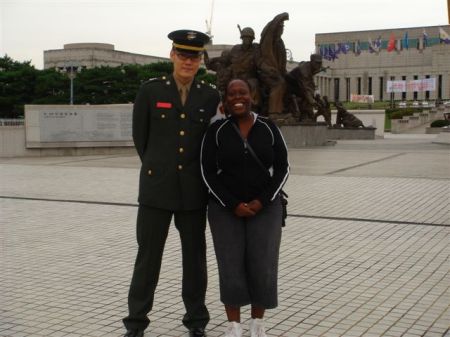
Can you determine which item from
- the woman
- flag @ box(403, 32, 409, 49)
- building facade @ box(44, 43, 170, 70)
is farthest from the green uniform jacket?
flag @ box(403, 32, 409, 49)

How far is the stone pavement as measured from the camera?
4.41 m

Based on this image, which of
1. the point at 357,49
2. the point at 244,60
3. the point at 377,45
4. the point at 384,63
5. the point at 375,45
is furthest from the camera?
the point at 384,63

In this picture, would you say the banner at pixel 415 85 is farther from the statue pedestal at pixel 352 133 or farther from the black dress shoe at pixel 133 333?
the black dress shoe at pixel 133 333

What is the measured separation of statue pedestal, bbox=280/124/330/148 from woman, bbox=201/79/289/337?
61.2ft

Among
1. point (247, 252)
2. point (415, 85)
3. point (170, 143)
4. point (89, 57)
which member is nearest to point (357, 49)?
point (415, 85)

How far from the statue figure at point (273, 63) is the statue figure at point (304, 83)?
3.06ft

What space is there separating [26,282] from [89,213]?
3.52m

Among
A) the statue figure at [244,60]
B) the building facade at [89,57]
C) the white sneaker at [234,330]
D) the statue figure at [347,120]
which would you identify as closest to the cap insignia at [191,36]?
the white sneaker at [234,330]

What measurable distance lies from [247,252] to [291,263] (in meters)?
2.24

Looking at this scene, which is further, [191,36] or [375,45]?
[375,45]

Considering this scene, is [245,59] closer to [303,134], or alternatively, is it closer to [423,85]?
[303,134]

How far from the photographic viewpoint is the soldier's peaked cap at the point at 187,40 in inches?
157

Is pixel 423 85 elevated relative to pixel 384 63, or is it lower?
lower

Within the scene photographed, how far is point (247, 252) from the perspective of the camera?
3.91m
